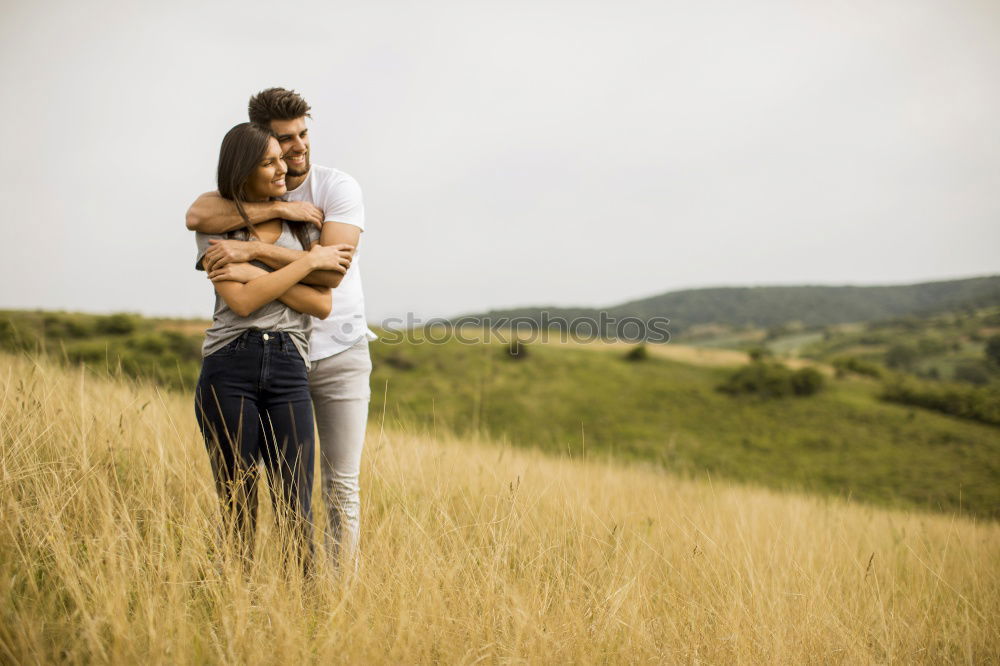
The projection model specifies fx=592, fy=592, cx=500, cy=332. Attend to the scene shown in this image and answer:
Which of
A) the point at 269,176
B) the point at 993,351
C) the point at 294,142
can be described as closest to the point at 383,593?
the point at 269,176

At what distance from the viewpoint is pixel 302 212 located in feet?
7.26

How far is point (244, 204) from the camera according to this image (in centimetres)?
213

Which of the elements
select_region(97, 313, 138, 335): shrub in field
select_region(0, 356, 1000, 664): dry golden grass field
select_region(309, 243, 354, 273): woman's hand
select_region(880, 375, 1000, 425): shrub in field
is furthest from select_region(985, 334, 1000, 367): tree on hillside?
select_region(309, 243, 354, 273): woman's hand

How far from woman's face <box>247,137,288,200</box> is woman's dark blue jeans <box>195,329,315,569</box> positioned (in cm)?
52

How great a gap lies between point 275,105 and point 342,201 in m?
0.41

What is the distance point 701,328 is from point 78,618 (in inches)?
5260

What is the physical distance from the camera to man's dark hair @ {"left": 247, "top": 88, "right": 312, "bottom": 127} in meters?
2.19

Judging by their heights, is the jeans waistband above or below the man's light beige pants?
above

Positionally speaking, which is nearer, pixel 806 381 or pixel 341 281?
pixel 341 281

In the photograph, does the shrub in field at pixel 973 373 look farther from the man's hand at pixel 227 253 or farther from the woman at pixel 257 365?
the man's hand at pixel 227 253

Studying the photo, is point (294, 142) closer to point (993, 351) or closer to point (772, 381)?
point (772, 381)

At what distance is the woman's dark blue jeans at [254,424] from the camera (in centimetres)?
A: 200

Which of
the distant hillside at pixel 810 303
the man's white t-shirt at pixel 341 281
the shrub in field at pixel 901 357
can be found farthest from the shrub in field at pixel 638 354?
the distant hillside at pixel 810 303

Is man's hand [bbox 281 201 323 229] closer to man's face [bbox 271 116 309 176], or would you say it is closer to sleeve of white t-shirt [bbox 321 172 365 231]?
sleeve of white t-shirt [bbox 321 172 365 231]
